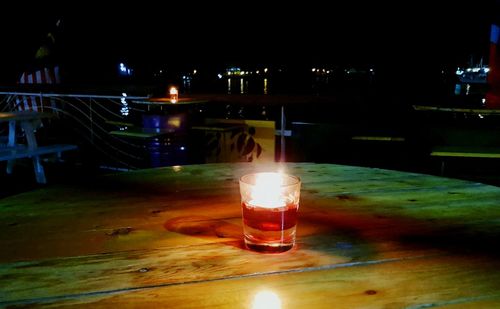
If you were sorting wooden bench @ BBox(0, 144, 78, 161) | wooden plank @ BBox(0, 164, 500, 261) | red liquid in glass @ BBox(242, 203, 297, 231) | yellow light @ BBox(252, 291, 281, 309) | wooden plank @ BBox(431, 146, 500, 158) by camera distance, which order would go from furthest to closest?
wooden bench @ BBox(0, 144, 78, 161)
wooden plank @ BBox(431, 146, 500, 158)
wooden plank @ BBox(0, 164, 500, 261)
red liquid in glass @ BBox(242, 203, 297, 231)
yellow light @ BBox(252, 291, 281, 309)

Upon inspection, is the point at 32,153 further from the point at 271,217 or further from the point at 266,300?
the point at 266,300

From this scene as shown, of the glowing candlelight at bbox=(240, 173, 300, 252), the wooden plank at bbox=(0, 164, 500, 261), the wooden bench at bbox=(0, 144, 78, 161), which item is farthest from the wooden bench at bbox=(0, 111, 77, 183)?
the glowing candlelight at bbox=(240, 173, 300, 252)

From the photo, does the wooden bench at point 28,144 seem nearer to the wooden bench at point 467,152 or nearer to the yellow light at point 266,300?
the wooden bench at point 467,152

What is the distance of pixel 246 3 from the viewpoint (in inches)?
376

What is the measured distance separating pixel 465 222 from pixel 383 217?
0.73 feet

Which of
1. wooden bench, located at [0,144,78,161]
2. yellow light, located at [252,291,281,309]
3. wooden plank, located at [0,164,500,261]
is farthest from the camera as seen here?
wooden bench, located at [0,144,78,161]

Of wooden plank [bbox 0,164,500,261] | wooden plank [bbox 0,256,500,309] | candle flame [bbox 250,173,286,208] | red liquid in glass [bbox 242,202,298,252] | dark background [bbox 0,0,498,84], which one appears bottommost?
wooden plank [bbox 0,256,500,309]

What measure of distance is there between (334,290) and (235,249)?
288 millimetres

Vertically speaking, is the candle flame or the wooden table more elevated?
the candle flame

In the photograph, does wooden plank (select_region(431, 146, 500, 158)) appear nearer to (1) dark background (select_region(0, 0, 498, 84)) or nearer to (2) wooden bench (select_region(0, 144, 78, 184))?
(1) dark background (select_region(0, 0, 498, 84))

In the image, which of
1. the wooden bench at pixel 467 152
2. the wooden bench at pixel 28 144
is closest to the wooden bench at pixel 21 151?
the wooden bench at pixel 28 144

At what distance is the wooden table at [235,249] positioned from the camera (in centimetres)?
80

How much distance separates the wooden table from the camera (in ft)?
2.61

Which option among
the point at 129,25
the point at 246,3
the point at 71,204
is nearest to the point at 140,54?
the point at 129,25
